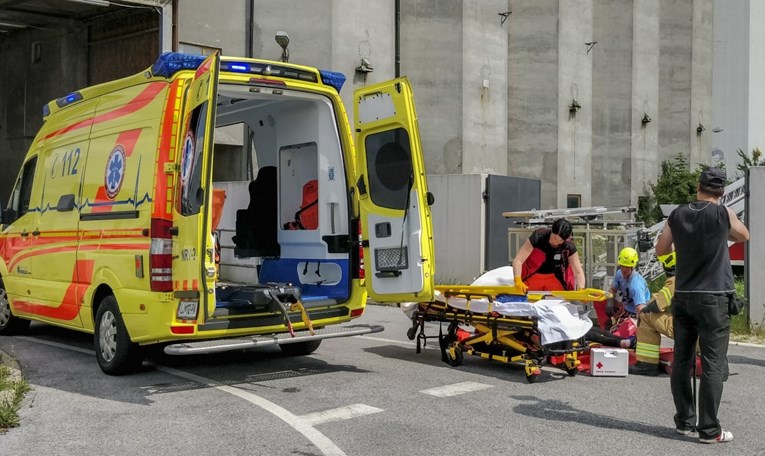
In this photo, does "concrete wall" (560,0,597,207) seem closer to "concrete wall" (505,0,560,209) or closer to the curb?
"concrete wall" (505,0,560,209)

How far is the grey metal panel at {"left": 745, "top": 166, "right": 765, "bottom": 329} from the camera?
11023mm

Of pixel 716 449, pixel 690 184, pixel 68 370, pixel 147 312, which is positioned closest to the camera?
pixel 716 449

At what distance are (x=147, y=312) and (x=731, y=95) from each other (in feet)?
139

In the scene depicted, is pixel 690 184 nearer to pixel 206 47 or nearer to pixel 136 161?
pixel 206 47

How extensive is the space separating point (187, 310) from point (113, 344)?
116 cm

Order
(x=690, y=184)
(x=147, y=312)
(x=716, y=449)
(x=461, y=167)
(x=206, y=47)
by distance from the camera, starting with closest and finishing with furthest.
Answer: (x=716, y=449), (x=147, y=312), (x=206, y=47), (x=461, y=167), (x=690, y=184)

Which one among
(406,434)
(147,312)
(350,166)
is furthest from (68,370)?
(406,434)

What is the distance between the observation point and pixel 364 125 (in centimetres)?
826

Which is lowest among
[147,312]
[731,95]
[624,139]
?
[147,312]

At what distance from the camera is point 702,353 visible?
5.79m

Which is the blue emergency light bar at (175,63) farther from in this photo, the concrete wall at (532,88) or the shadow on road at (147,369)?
the concrete wall at (532,88)

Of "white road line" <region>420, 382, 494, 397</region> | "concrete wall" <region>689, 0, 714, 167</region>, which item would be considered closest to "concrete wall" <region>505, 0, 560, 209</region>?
"concrete wall" <region>689, 0, 714, 167</region>

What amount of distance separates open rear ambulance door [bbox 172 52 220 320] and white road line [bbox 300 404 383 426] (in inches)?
52.9

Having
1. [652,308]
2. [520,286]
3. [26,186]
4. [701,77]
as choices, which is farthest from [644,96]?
[26,186]
